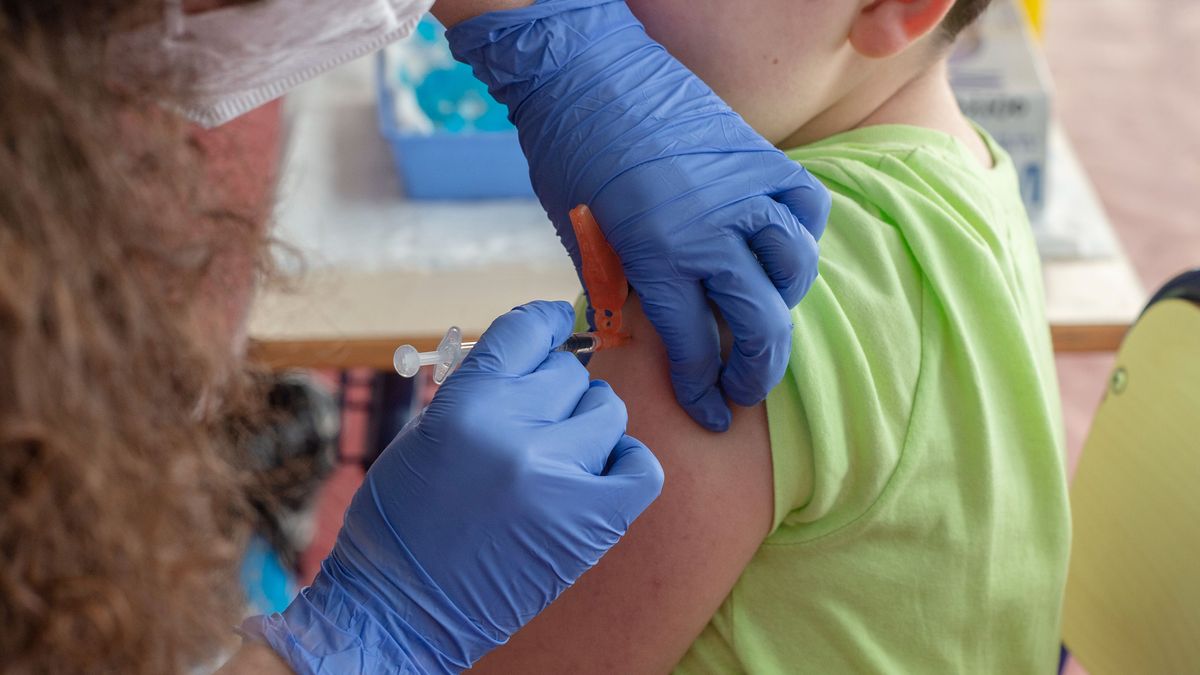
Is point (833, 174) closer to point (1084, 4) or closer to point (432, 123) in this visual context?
point (432, 123)

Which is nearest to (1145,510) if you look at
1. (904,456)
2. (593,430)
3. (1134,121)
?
(904,456)

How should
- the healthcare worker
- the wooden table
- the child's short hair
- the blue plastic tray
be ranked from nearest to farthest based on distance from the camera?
the healthcare worker < the child's short hair < the wooden table < the blue plastic tray

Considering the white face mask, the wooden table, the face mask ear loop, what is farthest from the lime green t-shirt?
the wooden table

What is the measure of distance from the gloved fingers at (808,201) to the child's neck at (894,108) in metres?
0.20

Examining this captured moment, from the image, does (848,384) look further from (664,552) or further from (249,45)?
(249,45)

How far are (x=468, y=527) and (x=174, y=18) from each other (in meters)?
0.40

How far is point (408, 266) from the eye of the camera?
1.70 meters

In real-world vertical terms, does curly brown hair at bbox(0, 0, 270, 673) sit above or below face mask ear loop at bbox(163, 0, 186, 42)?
below

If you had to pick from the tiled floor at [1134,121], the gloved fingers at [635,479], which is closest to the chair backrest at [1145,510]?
the gloved fingers at [635,479]

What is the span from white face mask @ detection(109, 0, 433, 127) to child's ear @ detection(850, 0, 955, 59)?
400 mm

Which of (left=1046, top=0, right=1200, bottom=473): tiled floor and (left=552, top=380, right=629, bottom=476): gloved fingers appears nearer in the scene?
(left=552, top=380, right=629, bottom=476): gloved fingers

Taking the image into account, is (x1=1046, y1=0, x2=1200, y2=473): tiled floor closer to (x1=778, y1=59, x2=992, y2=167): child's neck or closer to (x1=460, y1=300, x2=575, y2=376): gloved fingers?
(x1=778, y1=59, x2=992, y2=167): child's neck

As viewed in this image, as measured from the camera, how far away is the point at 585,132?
0.99 m

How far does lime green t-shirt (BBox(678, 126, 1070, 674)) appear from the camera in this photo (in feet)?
3.05
